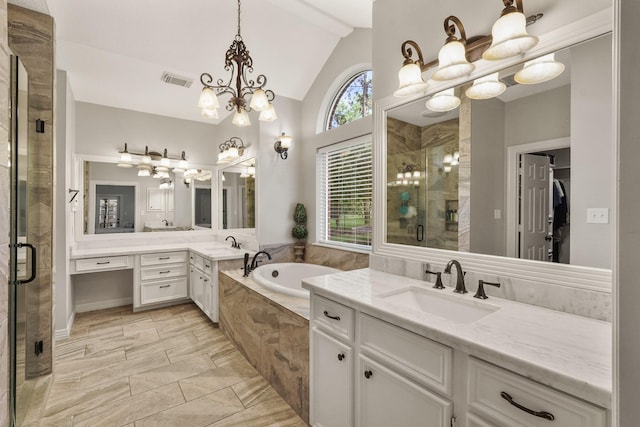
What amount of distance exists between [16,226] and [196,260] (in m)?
2.20

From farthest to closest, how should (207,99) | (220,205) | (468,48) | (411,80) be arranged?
(220,205) → (207,99) → (411,80) → (468,48)

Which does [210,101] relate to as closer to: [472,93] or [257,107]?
[257,107]

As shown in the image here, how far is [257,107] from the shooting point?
2.27 meters

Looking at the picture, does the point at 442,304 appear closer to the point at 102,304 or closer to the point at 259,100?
the point at 259,100

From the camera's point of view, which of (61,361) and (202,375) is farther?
(61,361)

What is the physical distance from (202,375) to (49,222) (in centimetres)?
166

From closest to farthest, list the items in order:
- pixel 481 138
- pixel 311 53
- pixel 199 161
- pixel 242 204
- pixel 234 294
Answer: pixel 481 138
pixel 234 294
pixel 311 53
pixel 242 204
pixel 199 161

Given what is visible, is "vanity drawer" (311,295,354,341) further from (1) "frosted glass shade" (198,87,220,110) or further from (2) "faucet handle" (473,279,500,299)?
(1) "frosted glass shade" (198,87,220,110)

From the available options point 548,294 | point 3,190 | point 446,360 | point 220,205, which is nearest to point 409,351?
point 446,360

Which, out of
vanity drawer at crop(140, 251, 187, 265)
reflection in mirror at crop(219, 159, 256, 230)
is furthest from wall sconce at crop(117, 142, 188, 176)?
vanity drawer at crop(140, 251, 187, 265)

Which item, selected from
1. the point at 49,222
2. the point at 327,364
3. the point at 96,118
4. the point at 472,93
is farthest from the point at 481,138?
the point at 96,118

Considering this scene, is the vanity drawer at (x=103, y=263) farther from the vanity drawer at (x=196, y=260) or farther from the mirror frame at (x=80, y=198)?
the vanity drawer at (x=196, y=260)

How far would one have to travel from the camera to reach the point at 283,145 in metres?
3.76

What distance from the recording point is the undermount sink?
→ 56.9 inches
